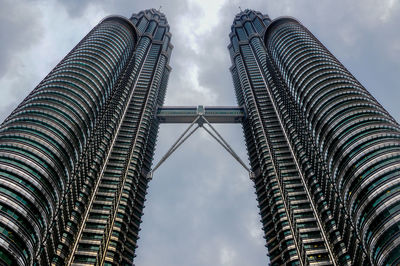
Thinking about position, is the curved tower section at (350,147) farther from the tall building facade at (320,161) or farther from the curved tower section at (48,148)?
the curved tower section at (48,148)

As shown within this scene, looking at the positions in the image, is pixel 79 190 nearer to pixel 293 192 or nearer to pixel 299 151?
pixel 293 192

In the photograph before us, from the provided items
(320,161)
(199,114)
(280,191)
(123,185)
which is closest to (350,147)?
(320,161)

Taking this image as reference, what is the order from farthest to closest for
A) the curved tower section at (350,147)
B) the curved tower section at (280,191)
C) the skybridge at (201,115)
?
the skybridge at (201,115)
the curved tower section at (280,191)
the curved tower section at (350,147)

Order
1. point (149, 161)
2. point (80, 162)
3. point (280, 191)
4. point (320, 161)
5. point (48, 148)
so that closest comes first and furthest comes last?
point (48, 148)
point (80, 162)
point (320, 161)
point (280, 191)
point (149, 161)

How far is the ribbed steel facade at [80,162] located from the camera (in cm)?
5625

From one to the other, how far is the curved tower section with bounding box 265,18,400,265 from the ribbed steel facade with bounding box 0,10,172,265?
169 feet

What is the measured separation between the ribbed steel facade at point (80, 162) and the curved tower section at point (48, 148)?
16cm

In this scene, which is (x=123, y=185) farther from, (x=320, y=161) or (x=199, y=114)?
(x=199, y=114)

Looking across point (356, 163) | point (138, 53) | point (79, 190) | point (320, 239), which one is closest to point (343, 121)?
point (356, 163)

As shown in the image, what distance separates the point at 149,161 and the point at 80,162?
1695 inches

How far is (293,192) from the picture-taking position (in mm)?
97188

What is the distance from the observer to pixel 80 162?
8112cm

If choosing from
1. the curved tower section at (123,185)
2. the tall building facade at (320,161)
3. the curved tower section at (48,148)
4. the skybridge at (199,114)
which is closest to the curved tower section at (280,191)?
the tall building facade at (320,161)

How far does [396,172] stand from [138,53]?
5327 inches
